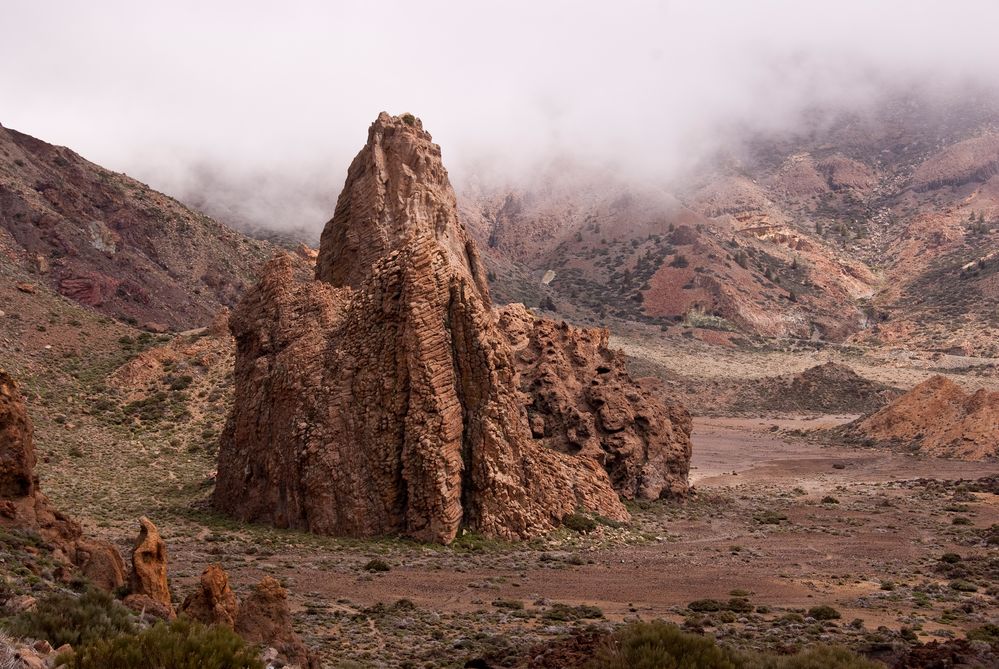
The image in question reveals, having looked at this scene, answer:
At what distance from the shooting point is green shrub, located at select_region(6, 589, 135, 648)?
8.05 metres

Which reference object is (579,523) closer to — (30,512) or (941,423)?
(30,512)

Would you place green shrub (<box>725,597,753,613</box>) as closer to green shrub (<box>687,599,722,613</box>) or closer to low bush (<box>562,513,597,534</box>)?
green shrub (<box>687,599,722,613</box>)

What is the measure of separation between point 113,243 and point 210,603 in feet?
202

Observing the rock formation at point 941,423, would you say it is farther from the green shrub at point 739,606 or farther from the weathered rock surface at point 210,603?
the weathered rock surface at point 210,603

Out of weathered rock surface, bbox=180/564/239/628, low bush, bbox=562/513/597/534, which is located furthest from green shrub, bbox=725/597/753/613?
weathered rock surface, bbox=180/564/239/628

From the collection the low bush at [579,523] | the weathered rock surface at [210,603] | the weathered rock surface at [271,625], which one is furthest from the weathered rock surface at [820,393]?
the weathered rock surface at [210,603]

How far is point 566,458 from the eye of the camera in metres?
26.2

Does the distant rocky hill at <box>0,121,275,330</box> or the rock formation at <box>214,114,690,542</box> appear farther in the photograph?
the distant rocky hill at <box>0,121,275,330</box>

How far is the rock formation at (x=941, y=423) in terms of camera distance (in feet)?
159

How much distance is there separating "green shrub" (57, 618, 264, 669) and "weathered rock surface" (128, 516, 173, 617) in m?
3.70

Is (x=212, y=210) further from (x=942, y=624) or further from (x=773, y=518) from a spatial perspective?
(x=942, y=624)

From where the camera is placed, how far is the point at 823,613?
1523cm

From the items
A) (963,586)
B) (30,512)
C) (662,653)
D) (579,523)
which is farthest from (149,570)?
(963,586)

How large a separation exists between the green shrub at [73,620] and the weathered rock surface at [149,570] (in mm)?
Answer: 1371
